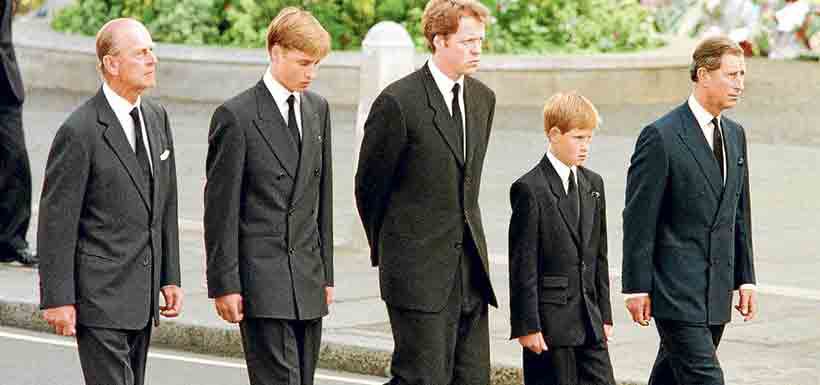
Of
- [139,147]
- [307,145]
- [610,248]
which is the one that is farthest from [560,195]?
[610,248]

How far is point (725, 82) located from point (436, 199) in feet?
3.74

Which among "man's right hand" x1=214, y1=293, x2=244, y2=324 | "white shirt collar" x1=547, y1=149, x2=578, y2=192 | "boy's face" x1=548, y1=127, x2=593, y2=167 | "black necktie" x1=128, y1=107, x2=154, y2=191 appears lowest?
"man's right hand" x1=214, y1=293, x2=244, y2=324

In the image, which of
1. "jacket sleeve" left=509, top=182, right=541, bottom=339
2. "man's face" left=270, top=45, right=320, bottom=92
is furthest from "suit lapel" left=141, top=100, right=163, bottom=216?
"jacket sleeve" left=509, top=182, right=541, bottom=339

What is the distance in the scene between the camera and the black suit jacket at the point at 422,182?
7.04m

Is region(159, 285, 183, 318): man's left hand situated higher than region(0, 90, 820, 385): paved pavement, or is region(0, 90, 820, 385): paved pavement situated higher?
region(159, 285, 183, 318): man's left hand

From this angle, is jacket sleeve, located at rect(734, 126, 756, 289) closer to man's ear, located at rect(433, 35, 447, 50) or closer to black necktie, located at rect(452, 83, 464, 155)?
black necktie, located at rect(452, 83, 464, 155)

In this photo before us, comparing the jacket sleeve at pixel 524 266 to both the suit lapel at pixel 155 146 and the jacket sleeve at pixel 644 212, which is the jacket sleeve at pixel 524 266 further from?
the suit lapel at pixel 155 146

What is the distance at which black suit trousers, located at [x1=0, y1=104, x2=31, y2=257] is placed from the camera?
11422mm

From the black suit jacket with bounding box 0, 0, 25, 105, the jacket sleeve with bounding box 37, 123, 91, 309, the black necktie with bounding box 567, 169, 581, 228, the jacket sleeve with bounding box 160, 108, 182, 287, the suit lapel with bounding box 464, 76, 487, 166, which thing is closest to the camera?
the jacket sleeve with bounding box 37, 123, 91, 309

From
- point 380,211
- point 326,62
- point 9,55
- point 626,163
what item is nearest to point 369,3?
point 326,62

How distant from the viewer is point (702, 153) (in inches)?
282

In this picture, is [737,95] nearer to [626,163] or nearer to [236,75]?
→ [626,163]

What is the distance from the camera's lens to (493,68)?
19.1m

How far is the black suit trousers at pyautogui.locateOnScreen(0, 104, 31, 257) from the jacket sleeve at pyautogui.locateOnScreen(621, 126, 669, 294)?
17.3 ft
